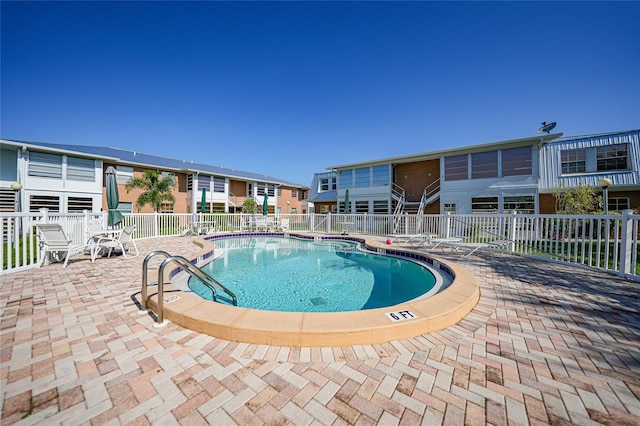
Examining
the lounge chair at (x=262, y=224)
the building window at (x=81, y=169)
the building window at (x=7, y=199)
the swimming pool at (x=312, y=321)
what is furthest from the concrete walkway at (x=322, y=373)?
the building window at (x=81, y=169)

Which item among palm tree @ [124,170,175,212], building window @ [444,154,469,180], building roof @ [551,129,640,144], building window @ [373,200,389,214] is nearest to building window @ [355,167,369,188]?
building window @ [373,200,389,214]

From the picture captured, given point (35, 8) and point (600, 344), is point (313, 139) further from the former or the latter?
point (600, 344)

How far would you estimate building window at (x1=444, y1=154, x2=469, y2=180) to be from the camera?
50.3ft

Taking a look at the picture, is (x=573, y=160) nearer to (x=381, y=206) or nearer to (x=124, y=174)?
(x=381, y=206)

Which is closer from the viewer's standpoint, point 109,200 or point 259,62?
point 109,200

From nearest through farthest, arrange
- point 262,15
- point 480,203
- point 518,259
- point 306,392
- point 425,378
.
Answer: point 306,392 → point 425,378 → point 518,259 → point 262,15 → point 480,203

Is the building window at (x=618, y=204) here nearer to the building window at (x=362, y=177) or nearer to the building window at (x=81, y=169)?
the building window at (x=362, y=177)

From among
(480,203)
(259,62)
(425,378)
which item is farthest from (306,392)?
(480,203)

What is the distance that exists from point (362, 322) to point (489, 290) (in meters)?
2.92

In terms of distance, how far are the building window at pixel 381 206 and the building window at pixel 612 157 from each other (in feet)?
39.8

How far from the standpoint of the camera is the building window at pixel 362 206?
→ 1945cm

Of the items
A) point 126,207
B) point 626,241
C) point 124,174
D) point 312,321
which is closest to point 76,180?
point 124,174

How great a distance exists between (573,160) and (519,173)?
12.2ft

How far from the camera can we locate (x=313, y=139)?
75.3ft
